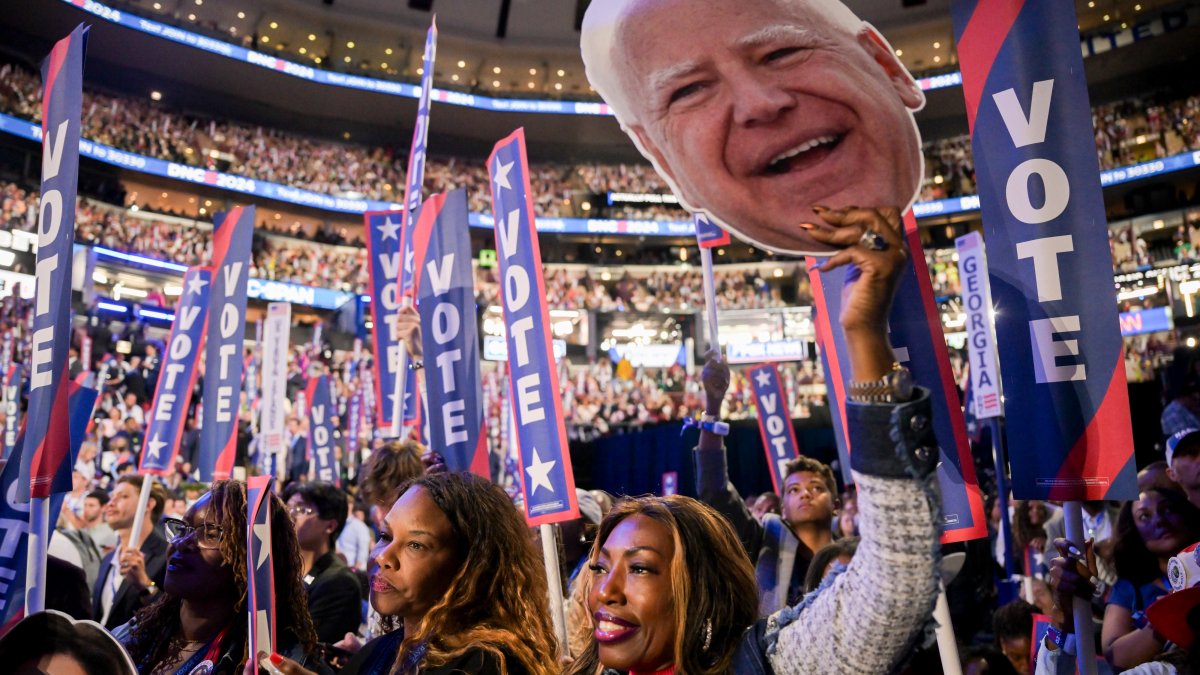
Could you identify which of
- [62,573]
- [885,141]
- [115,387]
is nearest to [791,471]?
[885,141]

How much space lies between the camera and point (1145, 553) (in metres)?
3.05

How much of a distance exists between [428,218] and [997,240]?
3.50m

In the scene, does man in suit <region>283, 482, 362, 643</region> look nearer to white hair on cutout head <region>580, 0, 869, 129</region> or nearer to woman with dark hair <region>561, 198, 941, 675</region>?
white hair on cutout head <region>580, 0, 869, 129</region>

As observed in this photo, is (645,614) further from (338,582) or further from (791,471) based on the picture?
(791,471)

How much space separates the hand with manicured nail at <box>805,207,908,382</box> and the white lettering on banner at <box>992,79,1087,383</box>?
1.11 metres

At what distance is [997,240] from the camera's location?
2.45 m

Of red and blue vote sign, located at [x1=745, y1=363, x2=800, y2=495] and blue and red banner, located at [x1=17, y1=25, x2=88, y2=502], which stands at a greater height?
blue and red banner, located at [x1=17, y1=25, x2=88, y2=502]

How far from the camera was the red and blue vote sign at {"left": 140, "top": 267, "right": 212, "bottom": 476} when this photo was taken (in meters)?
5.92

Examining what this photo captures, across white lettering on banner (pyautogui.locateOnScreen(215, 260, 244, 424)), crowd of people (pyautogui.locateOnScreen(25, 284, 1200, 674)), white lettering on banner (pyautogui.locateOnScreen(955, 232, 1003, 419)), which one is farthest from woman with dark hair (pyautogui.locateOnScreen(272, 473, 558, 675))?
white lettering on banner (pyautogui.locateOnScreen(955, 232, 1003, 419))

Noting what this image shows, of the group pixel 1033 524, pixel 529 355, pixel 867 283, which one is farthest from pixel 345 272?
pixel 867 283

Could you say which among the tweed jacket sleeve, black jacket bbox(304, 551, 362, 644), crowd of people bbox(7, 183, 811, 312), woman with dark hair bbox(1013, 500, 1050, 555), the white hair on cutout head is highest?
crowd of people bbox(7, 183, 811, 312)

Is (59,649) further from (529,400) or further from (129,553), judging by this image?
(129,553)

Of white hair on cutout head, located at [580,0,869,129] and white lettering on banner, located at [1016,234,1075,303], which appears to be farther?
white hair on cutout head, located at [580,0,869,129]

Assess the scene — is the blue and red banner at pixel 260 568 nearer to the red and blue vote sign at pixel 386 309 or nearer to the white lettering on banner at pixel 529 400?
the white lettering on banner at pixel 529 400
